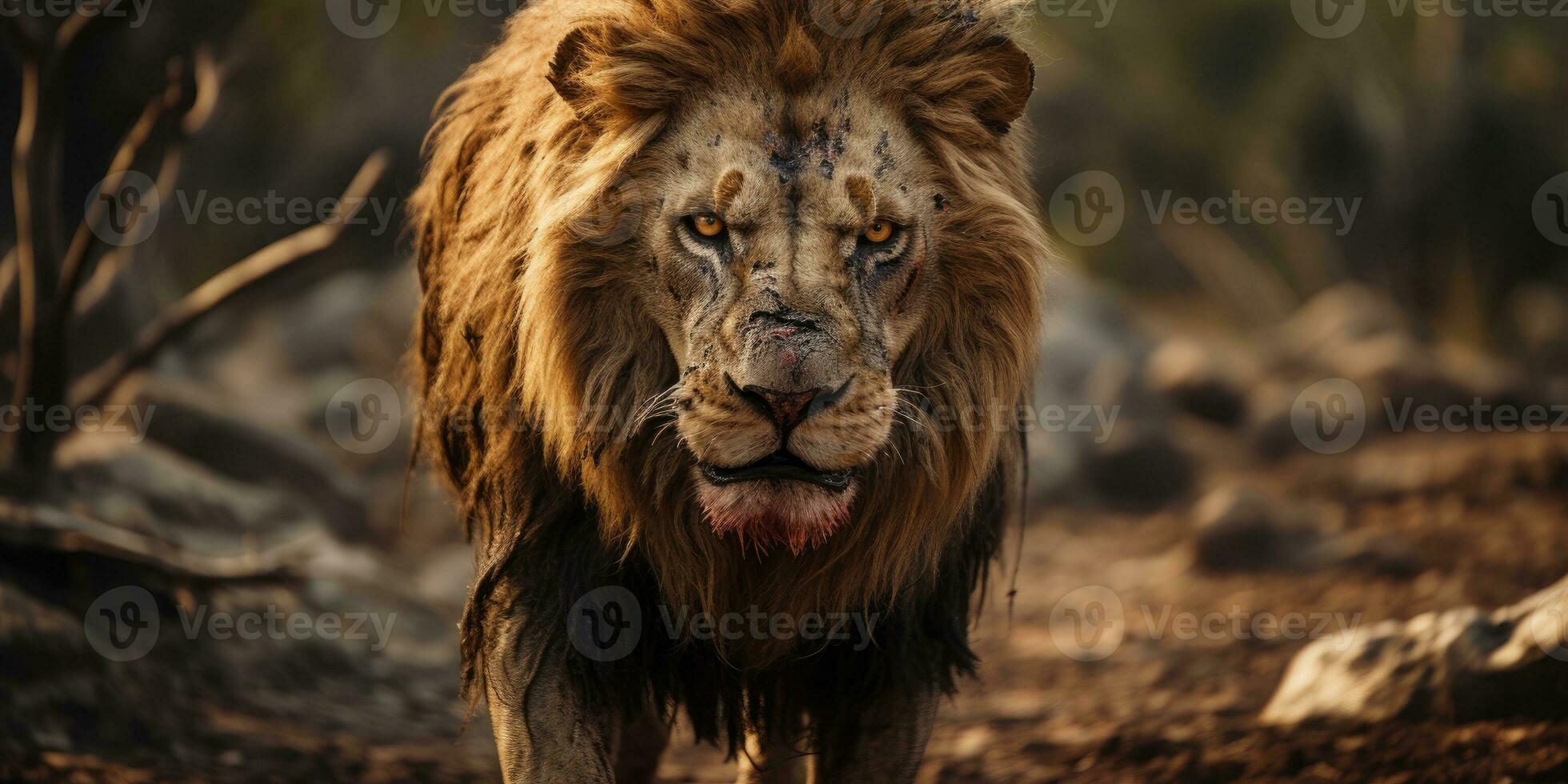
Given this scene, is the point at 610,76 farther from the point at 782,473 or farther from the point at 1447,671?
the point at 1447,671

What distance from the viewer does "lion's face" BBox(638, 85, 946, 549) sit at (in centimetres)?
295

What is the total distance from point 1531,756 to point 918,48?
2720 millimetres

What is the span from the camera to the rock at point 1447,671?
171 inches

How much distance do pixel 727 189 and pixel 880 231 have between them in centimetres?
35

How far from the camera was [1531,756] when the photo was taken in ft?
13.6

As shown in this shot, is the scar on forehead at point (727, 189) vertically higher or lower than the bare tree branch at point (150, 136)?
lower

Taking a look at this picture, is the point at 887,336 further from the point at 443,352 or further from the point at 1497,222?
the point at 1497,222

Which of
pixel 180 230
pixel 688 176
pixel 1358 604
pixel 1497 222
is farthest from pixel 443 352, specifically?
pixel 1497 222

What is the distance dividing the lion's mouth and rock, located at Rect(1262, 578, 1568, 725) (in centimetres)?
256

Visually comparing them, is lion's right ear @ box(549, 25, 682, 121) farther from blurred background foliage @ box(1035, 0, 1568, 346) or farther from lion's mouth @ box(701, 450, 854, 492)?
blurred background foliage @ box(1035, 0, 1568, 346)

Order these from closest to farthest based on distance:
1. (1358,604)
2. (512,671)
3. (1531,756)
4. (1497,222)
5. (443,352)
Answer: (512,671) < (443,352) < (1531,756) < (1358,604) < (1497,222)

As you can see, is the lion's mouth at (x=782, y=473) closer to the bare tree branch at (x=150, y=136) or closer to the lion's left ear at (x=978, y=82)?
the lion's left ear at (x=978, y=82)

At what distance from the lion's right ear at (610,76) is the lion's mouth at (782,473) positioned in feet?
2.77

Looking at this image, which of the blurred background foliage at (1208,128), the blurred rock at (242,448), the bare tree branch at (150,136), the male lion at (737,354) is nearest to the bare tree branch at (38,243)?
the bare tree branch at (150,136)
